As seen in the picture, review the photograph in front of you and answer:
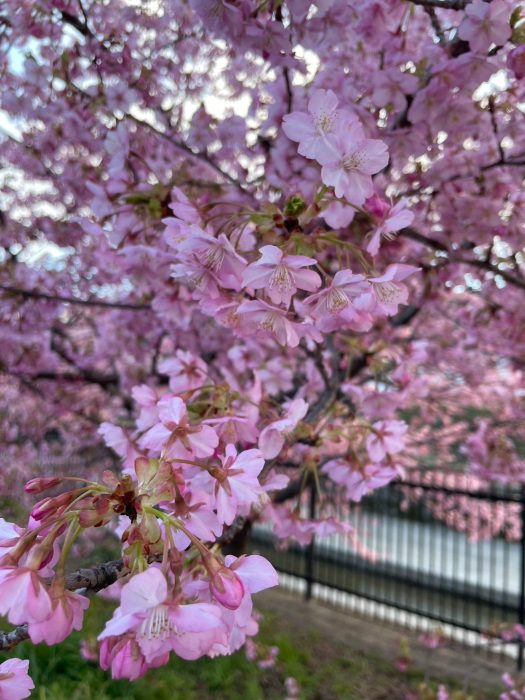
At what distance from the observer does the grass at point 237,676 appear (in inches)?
113

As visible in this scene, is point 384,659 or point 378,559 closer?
point 384,659

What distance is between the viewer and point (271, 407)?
154cm

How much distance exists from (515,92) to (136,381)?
2.65m

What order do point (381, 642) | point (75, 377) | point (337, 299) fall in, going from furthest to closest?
point (381, 642) < point (75, 377) < point (337, 299)

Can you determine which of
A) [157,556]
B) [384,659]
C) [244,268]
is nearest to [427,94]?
[244,268]

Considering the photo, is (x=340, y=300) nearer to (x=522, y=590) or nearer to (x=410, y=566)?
(x=522, y=590)

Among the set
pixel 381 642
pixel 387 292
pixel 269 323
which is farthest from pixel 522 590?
pixel 269 323

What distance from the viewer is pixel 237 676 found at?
3570 millimetres

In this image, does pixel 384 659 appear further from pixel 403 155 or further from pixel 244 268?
pixel 244 268

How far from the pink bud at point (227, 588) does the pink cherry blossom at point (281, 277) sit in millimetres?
479

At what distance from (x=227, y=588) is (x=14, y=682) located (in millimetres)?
317

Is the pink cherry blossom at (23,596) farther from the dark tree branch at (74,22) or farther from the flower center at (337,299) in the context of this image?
the dark tree branch at (74,22)

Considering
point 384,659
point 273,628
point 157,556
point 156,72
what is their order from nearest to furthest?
point 157,556
point 156,72
point 384,659
point 273,628

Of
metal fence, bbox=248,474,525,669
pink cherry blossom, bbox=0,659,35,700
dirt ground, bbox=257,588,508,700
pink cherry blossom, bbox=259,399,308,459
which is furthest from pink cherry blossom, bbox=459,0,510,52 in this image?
metal fence, bbox=248,474,525,669
